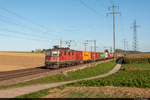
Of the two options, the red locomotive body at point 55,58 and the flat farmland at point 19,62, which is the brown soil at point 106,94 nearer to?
the red locomotive body at point 55,58

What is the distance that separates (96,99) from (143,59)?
148 ft

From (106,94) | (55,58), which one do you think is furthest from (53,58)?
(106,94)

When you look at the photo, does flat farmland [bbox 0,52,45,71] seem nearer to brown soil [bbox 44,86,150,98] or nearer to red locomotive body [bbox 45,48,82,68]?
red locomotive body [bbox 45,48,82,68]

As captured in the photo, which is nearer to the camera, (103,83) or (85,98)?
(85,98)

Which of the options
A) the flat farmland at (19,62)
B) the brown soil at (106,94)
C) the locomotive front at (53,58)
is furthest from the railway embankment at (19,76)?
the flat farmland at (19,62)

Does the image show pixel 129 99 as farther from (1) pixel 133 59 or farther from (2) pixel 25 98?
(1) pixel 133 59

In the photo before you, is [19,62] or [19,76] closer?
[19,76]

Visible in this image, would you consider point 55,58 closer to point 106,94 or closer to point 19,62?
point 106,94

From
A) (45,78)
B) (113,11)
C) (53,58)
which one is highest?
(113,11)

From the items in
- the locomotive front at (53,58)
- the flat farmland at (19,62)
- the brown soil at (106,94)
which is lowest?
the flat farmland at (19,62)

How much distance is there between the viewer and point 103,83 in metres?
13.4

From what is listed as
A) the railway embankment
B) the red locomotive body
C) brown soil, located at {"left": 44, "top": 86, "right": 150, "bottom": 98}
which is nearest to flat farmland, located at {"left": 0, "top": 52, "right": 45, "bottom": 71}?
the red locomotive body

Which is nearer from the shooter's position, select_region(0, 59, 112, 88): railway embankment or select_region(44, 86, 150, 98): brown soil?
select_region(44, 86, 150, 98): brown soil

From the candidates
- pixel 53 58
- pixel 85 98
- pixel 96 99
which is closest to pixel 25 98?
pixel 85 98
